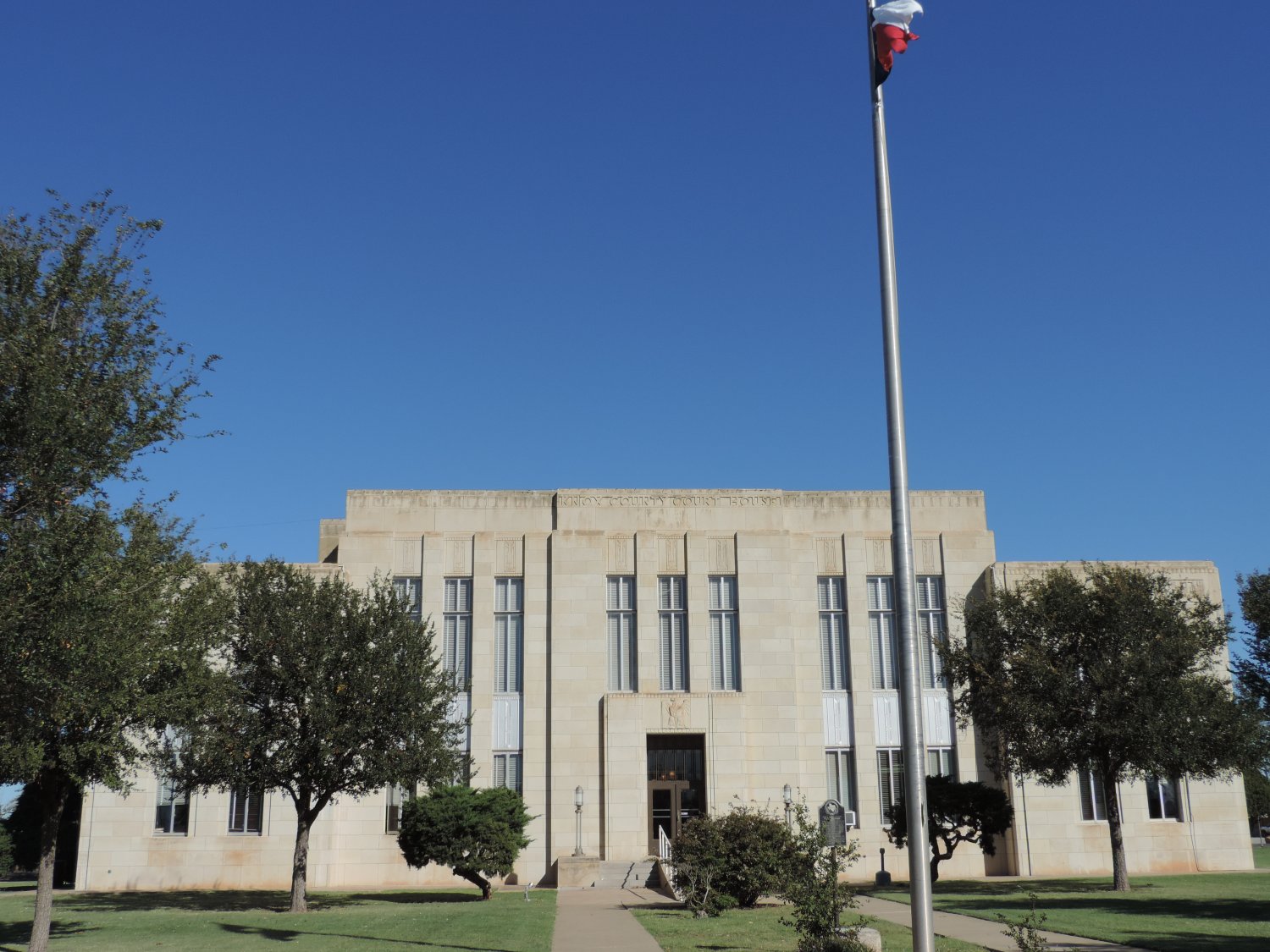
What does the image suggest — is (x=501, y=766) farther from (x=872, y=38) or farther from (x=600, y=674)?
(x=872, y=38)

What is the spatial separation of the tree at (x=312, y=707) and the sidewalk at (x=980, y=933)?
1130 centimetres

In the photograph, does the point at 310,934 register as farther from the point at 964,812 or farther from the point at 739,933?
the point at 964,812

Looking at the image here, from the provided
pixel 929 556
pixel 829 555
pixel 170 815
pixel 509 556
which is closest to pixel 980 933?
pixel 829 555

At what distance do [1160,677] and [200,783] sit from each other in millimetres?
24489

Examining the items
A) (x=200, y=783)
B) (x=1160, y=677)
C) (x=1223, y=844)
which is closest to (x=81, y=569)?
(x=200, y=783)

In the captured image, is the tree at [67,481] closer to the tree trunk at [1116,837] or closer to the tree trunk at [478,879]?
the tree trunk at [478,879]

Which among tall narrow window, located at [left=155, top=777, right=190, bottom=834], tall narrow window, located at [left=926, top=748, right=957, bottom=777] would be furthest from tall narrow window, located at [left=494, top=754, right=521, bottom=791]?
tall narrow window, located at [left=926, top=748, right=957, bottom=777]

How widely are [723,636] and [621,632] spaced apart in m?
3.70

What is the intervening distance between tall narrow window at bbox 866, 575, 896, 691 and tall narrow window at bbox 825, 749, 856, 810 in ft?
9.12

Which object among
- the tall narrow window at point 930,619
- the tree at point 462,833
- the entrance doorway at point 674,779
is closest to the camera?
the tree at point 462,833

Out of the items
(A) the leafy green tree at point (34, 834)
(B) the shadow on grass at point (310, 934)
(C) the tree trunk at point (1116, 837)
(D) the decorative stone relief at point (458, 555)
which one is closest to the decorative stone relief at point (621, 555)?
(D) the decorative stone relief at point (458, 555)

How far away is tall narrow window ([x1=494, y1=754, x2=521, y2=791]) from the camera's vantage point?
40562mm

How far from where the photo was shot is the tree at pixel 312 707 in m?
28.3

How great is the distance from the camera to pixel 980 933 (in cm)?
2023
